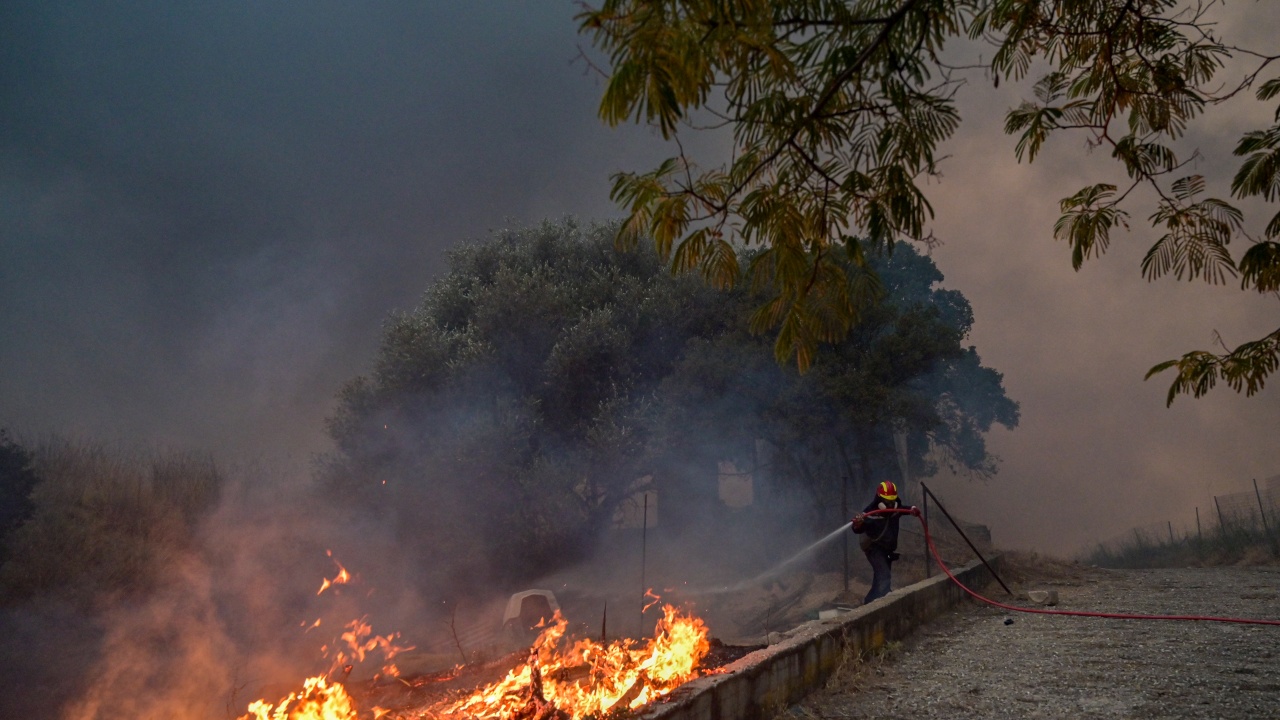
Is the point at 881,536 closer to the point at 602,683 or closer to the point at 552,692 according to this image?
the point at 602,683

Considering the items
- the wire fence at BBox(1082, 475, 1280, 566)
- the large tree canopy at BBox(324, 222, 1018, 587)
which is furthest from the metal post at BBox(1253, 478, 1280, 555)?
the large tree canopy at BBox(324, 222, 1018, 587)

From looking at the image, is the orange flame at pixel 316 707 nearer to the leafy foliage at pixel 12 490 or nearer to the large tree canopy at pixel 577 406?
the leafy foliage at pixel 12 490

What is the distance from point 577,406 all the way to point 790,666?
14.6 meters

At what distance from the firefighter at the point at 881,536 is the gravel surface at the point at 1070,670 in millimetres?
943

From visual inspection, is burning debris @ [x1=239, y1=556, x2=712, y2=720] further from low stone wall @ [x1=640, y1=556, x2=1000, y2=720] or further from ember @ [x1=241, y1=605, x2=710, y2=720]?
low stone wall @ [x1=640, y1=556, x2=1000, y2=720]

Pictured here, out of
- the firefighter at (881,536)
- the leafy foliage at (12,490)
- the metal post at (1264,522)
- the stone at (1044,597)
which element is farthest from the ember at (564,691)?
the metal post at (1264,522)

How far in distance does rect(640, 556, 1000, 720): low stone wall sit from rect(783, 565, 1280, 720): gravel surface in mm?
142

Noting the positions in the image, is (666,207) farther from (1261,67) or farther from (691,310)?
→ (691,310)

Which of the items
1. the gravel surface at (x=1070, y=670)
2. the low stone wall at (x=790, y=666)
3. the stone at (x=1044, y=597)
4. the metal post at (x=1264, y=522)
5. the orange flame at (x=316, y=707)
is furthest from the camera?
the metal post at (x=1264, y=522)

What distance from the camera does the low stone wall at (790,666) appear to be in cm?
429

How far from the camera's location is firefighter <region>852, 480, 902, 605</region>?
980 cm

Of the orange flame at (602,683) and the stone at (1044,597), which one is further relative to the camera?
the stone at (1044,597)

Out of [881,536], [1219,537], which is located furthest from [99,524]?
[1219,537]

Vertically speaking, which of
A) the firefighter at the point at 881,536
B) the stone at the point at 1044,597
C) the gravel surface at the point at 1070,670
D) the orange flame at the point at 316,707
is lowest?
the gravel surface at the point at 1070,670
